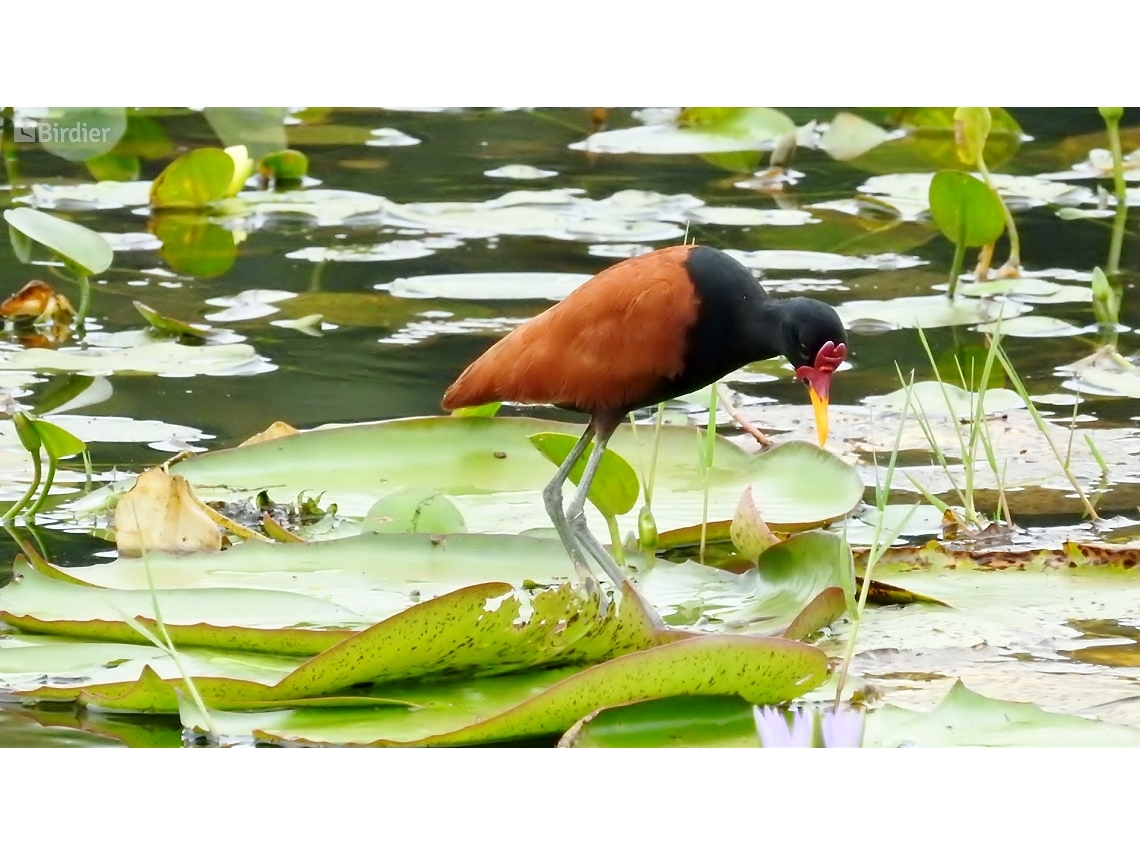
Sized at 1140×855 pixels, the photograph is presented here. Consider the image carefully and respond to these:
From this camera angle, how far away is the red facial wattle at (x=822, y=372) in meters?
3.12

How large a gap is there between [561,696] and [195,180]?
14.8 feet

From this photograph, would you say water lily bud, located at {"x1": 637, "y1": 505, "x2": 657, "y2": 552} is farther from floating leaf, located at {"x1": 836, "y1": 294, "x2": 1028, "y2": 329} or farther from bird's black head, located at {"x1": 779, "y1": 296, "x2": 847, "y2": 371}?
floating leaf, located at {"x1": 836, "y1": 294, "x2": 1028, "y2": 329}

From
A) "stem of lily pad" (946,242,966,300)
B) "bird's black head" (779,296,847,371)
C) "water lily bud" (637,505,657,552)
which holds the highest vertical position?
"bird's black head" (779,296,847,371)

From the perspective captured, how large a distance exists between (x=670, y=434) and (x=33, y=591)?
5.21ft

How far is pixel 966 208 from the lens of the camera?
5.04 metres

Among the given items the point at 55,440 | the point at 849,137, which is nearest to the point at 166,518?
the point at 55,440

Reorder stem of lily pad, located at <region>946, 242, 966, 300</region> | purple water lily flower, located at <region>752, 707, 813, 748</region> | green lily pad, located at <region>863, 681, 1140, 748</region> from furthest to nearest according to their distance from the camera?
stem of lily pad, located at <region>946, 242, 966, 300</region> → green lily pad, located at <region>863, 681, 1140, 748</region> → purple water lily flower, located at <region>752, 707, 813, 748</region>

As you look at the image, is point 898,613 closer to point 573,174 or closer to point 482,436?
point 482,436

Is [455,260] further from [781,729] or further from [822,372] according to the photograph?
[781,729]

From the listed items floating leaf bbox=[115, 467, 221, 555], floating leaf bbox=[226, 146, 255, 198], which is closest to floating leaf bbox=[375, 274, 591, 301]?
floating leaf bbox=[226, 146, 255, 198]

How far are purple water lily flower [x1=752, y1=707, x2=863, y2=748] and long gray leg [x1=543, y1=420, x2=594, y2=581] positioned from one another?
67 centimetres

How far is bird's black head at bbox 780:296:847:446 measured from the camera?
3.09 meters

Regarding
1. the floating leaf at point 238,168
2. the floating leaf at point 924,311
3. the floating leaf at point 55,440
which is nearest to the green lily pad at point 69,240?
the floating leaf at point 55,440

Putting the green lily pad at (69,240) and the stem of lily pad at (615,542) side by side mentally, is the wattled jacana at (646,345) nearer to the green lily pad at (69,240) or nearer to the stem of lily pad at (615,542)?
the stem of lily pad at (615,542)
